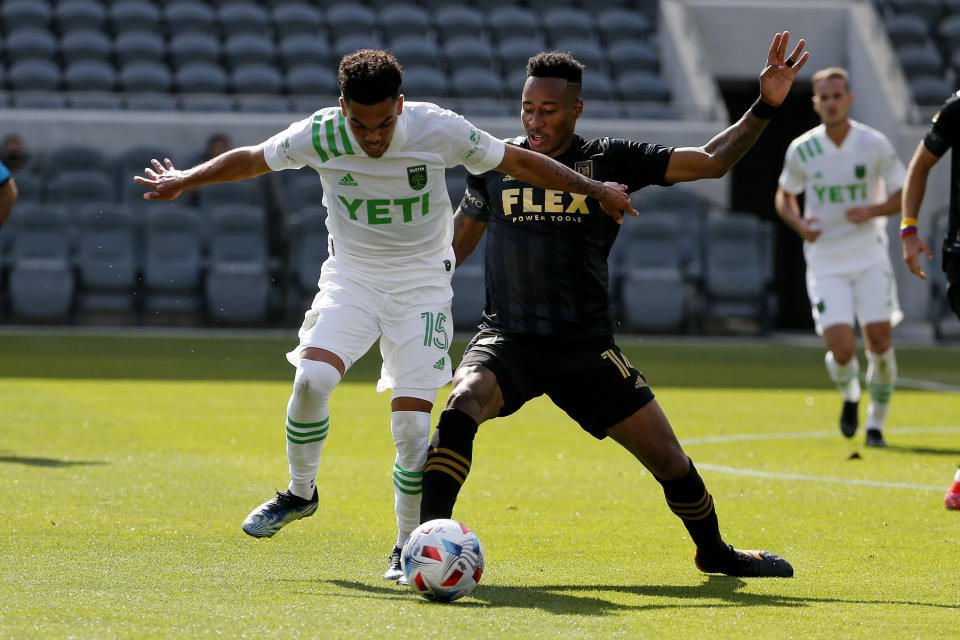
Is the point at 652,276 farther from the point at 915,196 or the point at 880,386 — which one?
the point at 915,196

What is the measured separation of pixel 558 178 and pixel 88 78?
1754 centimetres

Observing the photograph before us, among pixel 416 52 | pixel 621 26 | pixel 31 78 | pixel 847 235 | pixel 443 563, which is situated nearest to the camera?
pixel 443 563

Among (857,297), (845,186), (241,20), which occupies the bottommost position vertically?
(857,297)

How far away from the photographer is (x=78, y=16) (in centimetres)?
2217

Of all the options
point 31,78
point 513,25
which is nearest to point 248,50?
point 31,78

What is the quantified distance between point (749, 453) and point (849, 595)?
4.33 meters

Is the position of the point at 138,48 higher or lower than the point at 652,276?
higher

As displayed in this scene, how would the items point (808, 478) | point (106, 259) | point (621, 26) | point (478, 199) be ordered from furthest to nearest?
1. point (621, 26)
2. point (106, 259)
3. point (808, 478)
4. point (478, 199)

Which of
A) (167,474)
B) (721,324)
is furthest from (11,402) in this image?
(721,324)

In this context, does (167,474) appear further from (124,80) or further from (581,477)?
(124,80)

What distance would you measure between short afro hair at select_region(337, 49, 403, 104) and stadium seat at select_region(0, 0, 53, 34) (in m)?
18.6

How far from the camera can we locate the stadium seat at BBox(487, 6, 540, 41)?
22953mm

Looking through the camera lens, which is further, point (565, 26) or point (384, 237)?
point (565, 26)

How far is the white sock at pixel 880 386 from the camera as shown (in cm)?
1001
